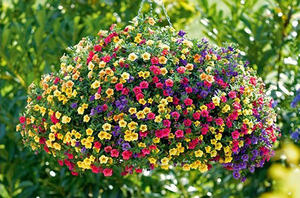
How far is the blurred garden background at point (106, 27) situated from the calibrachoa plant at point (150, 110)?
1.04 meters

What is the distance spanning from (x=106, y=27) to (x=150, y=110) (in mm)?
1529

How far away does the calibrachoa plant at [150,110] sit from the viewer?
211cm

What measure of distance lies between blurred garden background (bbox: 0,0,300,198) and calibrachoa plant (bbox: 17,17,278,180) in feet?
3.42

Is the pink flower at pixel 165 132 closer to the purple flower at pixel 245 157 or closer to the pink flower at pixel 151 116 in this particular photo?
the pink flower at pixel 151 116

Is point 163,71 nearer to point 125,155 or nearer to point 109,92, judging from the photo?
point 109,92

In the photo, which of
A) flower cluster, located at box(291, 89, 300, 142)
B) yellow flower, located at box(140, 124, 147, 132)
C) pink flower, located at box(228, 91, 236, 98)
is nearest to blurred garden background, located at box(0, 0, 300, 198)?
flower cluster, located at box(291, 89, 300, 142)

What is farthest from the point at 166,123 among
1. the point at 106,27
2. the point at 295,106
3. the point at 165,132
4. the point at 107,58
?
the point at 106,27

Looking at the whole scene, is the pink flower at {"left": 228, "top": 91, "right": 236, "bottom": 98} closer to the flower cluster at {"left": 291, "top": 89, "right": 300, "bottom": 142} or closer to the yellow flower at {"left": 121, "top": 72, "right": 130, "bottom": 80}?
the yellow flower at {"left": 121, "top": 72, "right": 130, "bottom": 80}

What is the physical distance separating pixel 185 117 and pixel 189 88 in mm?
104

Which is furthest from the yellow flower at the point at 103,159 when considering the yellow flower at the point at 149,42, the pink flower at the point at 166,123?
the yellow flower at the point at 149,42

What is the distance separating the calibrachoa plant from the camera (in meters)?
2.11

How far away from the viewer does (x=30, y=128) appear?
232 centimetres

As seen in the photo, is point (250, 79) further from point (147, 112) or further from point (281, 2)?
point (281, 2)

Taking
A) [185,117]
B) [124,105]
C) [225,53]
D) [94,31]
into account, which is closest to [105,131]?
[124,105]
